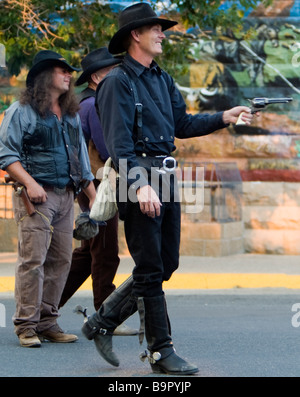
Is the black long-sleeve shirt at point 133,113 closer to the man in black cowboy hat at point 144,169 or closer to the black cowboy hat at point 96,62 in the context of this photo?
the man in black cowboy hat at point 144,169

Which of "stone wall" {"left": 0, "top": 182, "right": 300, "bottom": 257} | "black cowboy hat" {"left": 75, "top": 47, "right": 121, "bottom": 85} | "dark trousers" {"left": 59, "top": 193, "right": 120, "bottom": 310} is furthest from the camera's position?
"stone wall" {"left": 0, "top": 182, "right": 300, "bottom": 257}

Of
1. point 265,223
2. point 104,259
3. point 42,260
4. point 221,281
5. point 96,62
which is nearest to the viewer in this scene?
point 42,260

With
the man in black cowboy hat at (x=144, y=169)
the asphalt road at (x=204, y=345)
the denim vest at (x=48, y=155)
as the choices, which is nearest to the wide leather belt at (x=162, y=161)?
the man in black cowboy hat at (x=144, y=169)

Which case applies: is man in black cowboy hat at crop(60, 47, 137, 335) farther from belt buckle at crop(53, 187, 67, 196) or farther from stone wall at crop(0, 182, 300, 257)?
stone wall at crop(0, 182, 300, 257)

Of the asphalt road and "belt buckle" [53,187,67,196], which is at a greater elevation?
"belt buckle" [53,187,67,196]

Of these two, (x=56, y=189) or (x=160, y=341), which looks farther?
(x=56, y=189)

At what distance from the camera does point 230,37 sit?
12039 millimetres

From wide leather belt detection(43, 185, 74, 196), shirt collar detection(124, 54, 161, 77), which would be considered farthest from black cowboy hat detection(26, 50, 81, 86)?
shirt collar detection(124, 54, 161, 77)

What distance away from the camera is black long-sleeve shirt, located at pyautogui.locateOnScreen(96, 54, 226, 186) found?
5023mm

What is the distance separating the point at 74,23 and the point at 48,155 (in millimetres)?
4599

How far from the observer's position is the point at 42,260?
20.6ft

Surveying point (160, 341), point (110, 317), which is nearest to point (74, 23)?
point (110, 317)

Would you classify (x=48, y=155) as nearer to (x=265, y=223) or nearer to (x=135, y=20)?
(x=135, y=20)

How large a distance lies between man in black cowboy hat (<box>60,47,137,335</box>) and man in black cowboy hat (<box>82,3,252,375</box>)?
1551 mm
